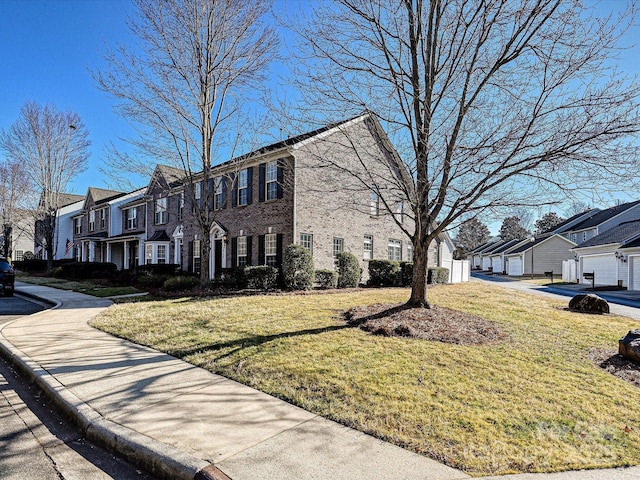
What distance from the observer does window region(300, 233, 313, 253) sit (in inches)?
670

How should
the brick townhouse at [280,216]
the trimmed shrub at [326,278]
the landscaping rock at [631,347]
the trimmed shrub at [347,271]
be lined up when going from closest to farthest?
1. the landscaping rock at [631,347]
2. the brick townhouse at [280,216]
3. the trimmed shrub at [326,278]
4. the trimmed shrub at [347,271]

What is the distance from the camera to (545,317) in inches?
387

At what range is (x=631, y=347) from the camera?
633 centimetres

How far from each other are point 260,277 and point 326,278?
2.81 m

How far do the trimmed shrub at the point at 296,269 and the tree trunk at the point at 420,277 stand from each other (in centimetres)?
634

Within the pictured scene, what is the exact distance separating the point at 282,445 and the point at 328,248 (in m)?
14.7

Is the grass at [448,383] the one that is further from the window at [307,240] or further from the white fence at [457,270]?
the white fence at [457,270]

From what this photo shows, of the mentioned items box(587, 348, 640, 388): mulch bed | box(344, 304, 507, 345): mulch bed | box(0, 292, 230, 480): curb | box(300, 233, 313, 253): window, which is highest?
box(300, 233, 313, 253): window

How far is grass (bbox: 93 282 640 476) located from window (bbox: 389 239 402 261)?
1296 cm

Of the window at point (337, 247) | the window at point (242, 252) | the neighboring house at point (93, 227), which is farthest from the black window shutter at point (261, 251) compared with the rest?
the neighboring house at point (93, 227)

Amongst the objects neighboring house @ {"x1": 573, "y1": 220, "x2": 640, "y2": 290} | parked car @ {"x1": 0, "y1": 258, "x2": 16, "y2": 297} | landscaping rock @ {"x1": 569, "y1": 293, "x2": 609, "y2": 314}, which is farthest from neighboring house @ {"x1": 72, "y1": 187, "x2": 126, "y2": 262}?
neighboring house @ {"x1": 573, "y1": 220, "x2": 640, "y2": 290}

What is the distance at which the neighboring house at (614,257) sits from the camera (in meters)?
23.5

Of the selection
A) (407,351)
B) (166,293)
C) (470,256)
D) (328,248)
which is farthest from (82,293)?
(470,256)

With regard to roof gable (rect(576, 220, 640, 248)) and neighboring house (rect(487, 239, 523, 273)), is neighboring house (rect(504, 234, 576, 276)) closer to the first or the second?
neighboring house (rect(487, 239, 523, 273))
